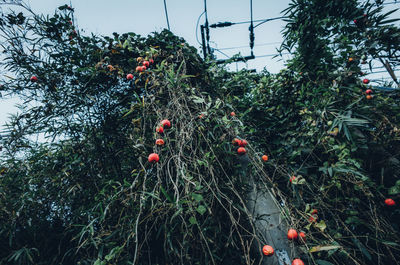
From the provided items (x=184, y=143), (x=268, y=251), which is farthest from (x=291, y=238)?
(x=184, y=143)

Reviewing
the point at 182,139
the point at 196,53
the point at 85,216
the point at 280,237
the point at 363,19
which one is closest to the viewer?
the point at 280,237

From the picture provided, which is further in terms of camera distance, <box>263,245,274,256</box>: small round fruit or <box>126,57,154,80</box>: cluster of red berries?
<box>126,57,154,80</box>: cluster of red berries

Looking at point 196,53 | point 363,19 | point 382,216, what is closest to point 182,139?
point 196,53

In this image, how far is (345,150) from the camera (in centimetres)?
156

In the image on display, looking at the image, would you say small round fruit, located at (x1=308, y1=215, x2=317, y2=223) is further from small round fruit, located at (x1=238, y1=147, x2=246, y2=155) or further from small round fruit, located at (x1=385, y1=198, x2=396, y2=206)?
small round fruit, located at (x1=385, y1=198, x2=396, y2=206)

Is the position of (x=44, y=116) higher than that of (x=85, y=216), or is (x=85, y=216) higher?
(x=44, y=116)

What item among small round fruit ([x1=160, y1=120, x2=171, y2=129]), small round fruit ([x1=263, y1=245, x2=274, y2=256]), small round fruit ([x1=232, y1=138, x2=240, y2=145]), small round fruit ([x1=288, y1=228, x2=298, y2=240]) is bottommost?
small round fruit ([x1=263, y1=245, x2=274, y2=256])

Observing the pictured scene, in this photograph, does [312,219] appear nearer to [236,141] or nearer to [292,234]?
[292,234]

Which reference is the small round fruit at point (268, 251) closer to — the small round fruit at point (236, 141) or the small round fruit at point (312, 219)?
the small round fruit at point (312, 219)

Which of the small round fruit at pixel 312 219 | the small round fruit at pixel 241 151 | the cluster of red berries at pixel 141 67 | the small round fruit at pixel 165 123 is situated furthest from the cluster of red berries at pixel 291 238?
the cluster of red berries at pixel 141 67

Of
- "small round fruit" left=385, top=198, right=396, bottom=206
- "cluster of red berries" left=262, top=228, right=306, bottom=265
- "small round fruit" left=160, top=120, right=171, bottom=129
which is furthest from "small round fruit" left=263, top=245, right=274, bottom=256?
"small round fruit" left=385, top=198, right=396, bottom=206

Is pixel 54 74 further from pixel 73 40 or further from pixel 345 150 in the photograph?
pixel 345 150

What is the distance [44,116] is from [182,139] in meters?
1.59

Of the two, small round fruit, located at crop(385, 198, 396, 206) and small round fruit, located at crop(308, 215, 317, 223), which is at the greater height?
small round fruit, located at crop(308, 215, 317, 223)
